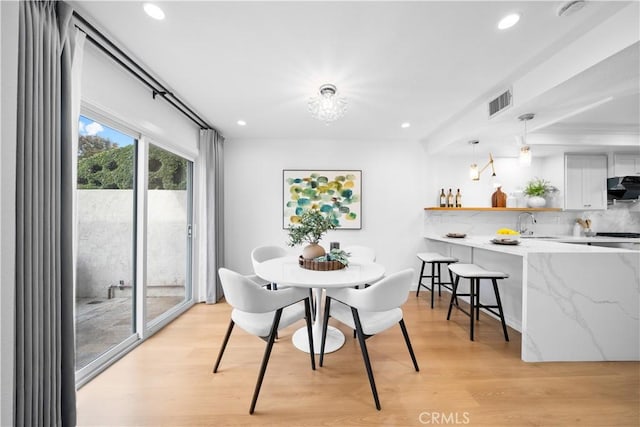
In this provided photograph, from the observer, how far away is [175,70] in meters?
2.02

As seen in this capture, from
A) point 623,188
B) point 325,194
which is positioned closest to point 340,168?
point 325,194

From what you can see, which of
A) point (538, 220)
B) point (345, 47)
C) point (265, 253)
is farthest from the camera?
point (538, 220)

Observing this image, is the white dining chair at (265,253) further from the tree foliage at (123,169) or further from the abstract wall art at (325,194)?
the tree foliage at (123,169)

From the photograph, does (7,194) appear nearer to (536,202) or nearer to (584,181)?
(536,202)

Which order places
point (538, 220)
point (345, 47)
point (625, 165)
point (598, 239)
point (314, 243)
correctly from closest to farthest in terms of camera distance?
point (345, 47)
point (314, 243)
point (598, 239)
point (625, 165)
point (538, 220)

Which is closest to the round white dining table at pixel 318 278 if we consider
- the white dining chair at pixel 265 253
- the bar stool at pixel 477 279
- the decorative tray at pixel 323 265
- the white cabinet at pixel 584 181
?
the decorative tray at pixel 323 265

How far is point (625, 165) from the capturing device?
12.2ft

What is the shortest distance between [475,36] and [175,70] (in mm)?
2270

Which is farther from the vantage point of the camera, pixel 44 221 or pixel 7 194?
pixel 44 221

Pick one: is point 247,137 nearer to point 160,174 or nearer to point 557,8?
point 160,174

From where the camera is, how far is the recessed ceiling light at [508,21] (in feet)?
4.78

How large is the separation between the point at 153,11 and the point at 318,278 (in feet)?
6.44

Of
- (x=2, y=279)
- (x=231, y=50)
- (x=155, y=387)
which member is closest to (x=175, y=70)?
(x=231, y=50)

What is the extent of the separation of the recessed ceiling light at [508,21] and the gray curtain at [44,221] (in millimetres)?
2529
